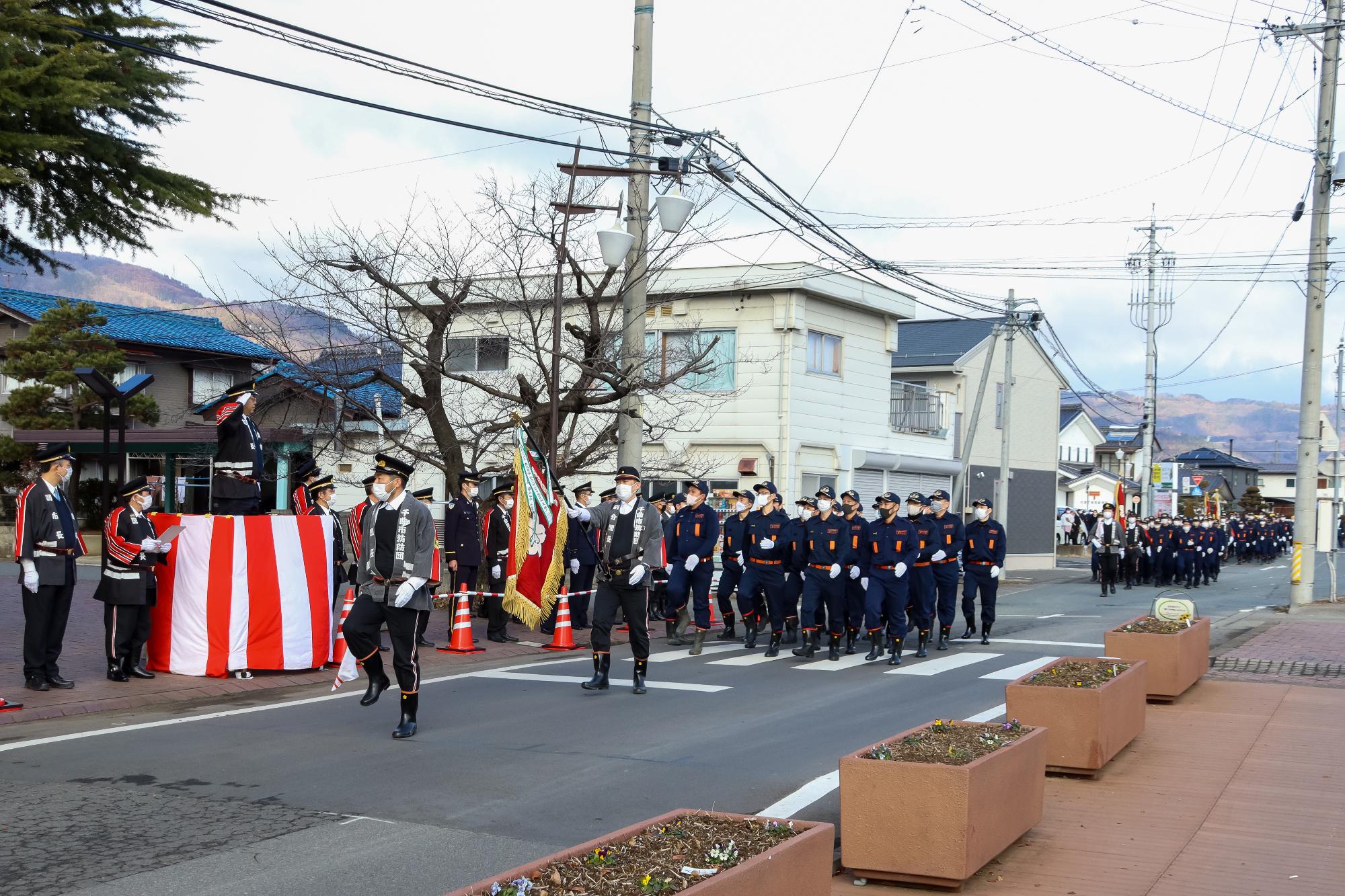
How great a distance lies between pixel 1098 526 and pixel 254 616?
23829 mm

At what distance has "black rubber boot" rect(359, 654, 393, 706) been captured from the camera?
10.2 metres

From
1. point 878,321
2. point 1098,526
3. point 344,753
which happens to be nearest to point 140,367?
point 878,321

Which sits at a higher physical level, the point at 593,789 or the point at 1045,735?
the point at 1045,735

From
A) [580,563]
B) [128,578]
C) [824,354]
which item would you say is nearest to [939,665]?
[580,563]

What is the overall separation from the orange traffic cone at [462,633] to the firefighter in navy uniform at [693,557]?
2923 mm

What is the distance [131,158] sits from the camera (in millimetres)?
12953

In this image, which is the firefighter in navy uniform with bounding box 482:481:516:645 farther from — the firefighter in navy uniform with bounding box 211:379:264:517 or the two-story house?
the two-story house

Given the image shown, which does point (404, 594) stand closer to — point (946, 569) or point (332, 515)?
point (332, 515)

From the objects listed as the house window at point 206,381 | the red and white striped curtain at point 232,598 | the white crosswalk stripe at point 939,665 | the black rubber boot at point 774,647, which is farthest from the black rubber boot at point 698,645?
the house window at point 206,381

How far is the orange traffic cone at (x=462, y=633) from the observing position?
14719 mm

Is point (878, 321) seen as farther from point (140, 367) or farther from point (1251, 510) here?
Answer: point (1251, 510)

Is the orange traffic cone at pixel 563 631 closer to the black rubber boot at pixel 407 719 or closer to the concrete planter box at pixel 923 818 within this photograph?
the black rubber boot at pixel 407 719

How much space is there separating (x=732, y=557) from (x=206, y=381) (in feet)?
77.0

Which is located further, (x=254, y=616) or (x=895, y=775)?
(x=254, y=616)
